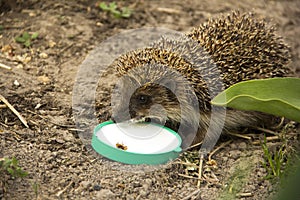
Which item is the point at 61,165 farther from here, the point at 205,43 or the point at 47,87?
the point at 205,43

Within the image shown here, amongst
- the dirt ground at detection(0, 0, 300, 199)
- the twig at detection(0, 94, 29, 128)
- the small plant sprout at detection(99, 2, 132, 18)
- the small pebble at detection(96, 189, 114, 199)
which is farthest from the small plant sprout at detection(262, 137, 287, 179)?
the small plant sprout at detection(99, 2, 132, 18)

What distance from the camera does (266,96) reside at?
13.8 feet

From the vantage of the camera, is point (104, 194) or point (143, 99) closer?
point (104, 194)

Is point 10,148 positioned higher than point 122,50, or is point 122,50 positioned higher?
point 122,50

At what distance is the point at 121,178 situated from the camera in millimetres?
4199

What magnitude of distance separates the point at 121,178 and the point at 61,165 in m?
0.49

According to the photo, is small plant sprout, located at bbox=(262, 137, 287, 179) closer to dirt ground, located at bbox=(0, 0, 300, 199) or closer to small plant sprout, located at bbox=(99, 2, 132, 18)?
dirt ground, located at bbox=(0, 0, 300, 199)

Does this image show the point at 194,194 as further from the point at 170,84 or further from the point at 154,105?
the point at 170,84

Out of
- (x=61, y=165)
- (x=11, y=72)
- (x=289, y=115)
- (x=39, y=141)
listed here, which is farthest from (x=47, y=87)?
(x=289, y=115)

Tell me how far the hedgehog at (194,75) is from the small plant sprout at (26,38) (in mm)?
1396

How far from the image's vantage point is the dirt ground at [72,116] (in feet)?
13.5

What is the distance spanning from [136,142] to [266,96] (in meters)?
1.19

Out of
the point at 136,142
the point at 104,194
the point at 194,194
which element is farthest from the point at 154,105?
the point at 104,194

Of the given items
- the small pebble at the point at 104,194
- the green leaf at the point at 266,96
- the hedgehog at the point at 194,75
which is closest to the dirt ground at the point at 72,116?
the small pebble at the point at 104,194
